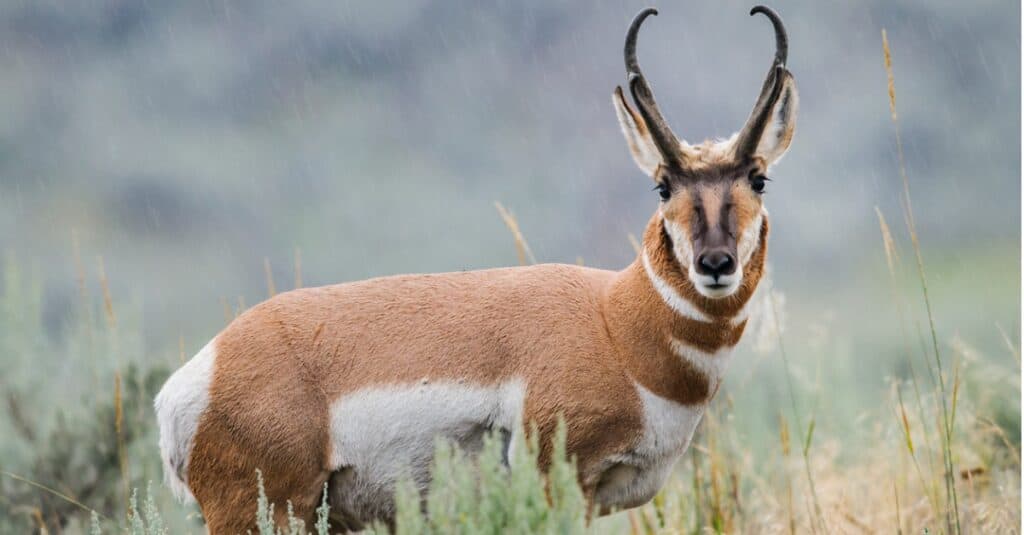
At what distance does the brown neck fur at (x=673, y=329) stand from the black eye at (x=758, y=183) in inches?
5.3

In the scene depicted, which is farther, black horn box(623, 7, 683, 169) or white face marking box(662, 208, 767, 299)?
black horn box(623, 7, 683, 169)

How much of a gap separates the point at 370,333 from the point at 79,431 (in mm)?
3365

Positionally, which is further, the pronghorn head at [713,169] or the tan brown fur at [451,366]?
the tan brown fur at [451,366]

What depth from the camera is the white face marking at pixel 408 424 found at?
425 cm

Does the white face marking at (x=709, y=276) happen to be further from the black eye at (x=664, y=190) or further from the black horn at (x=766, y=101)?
the black horn at (x=766, y=101)

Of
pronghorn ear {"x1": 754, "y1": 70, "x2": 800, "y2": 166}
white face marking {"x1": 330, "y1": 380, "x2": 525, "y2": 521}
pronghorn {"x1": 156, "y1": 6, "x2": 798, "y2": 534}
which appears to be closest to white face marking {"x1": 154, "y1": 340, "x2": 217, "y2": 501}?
pronghorn {"x1": 156, "y1": 6, "x2": 798, "y2": 534}

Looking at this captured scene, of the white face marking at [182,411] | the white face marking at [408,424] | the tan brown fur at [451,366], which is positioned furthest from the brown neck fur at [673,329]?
the white face marking at [182,411]

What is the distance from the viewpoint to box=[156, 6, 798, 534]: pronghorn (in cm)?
420

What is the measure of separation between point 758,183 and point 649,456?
3.72ft

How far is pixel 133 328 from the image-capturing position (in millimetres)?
7410

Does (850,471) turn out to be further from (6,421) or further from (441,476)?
(6,421)

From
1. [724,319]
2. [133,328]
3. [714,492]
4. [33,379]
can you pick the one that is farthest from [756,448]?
[33,379]

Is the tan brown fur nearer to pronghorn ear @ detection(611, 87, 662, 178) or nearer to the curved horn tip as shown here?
pronghorn ear @ detection(611, 87, 662, 178)

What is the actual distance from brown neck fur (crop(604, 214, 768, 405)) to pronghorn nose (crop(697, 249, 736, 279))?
29cm
